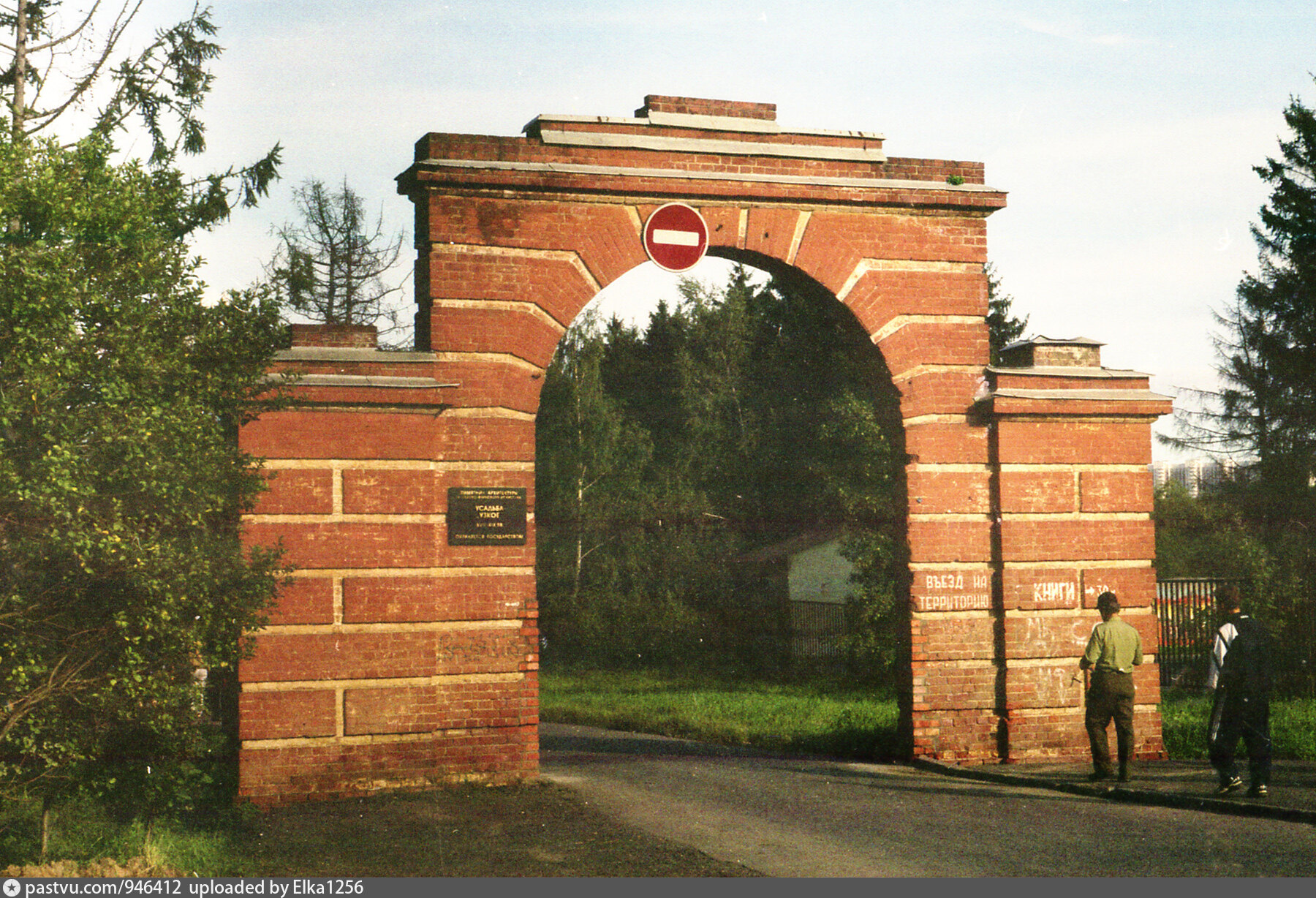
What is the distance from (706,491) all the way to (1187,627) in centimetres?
2437

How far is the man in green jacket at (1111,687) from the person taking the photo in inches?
429

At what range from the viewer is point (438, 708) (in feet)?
35.8

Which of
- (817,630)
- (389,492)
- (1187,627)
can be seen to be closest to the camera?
(389,492)

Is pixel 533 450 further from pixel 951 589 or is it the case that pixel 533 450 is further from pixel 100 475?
pixel 951 589

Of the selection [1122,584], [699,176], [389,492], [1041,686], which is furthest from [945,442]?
[389,492]

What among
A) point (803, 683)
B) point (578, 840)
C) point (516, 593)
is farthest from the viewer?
point (803, 683)

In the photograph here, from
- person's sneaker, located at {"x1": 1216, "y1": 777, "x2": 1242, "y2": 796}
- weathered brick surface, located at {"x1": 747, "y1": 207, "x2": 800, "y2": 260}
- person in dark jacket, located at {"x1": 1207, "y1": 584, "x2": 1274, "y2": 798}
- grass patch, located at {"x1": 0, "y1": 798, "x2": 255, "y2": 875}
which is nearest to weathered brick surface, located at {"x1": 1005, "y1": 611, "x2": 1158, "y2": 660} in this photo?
person in dark jacket, located at {"x1": 1207, "y1": 584, "x2": 1274, "y2": 798}

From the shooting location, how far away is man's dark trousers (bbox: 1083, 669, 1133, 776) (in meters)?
10.9

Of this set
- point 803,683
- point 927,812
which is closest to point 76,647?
point 927,812

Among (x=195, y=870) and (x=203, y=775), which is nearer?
(x=195, y=870)

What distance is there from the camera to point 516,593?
11219 mm

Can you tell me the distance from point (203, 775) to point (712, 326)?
38.2m

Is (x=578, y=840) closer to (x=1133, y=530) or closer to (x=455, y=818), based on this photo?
(x=455, y=818)

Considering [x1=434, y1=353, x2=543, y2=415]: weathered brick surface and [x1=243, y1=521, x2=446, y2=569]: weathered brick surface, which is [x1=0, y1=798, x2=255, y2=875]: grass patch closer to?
[x1=243, y1=521, x2=446, y2=569]: weathered brick surface
